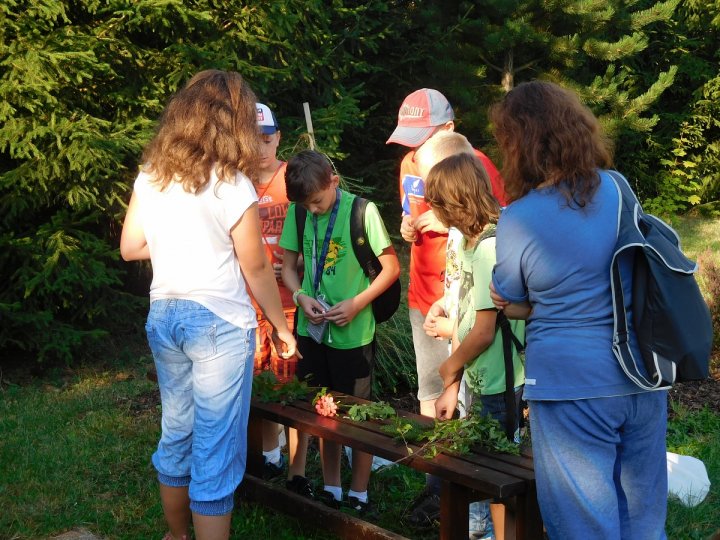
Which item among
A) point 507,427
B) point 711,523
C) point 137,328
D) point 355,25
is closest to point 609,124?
point 355,25

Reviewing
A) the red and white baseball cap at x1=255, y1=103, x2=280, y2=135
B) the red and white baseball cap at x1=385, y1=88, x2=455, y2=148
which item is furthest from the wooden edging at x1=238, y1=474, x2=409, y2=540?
the red and white baseball cap at x1=385, y1=88, x2=455, y2=148

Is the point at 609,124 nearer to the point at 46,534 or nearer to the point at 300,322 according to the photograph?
the point at 300,322

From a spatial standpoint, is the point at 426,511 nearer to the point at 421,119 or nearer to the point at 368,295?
the point at 368,295

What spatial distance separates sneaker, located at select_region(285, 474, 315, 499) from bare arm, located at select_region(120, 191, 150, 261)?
1573mm

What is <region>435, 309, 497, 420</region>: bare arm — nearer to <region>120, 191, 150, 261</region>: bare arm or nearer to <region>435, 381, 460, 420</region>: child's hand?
<region>435, 381, 460, 420</region>: child's hand

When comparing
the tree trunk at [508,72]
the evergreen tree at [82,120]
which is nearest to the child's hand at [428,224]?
the evergreen tree at [82,120]

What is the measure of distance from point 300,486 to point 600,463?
2046mm

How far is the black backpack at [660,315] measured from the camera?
8.13 feet

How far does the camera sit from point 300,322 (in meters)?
4.25

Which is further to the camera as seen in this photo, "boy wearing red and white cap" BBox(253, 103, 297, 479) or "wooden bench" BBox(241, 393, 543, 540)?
"boy wearing red and white cap" BBox(253, 103, 297, 479)

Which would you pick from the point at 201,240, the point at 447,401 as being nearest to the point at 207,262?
the point at 201,240

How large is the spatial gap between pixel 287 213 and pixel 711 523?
2.52m

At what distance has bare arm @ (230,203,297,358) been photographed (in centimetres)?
307

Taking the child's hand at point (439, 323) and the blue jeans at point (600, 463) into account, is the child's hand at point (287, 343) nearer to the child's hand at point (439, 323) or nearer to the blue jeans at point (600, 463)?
the child's hand at point (439, 323)
